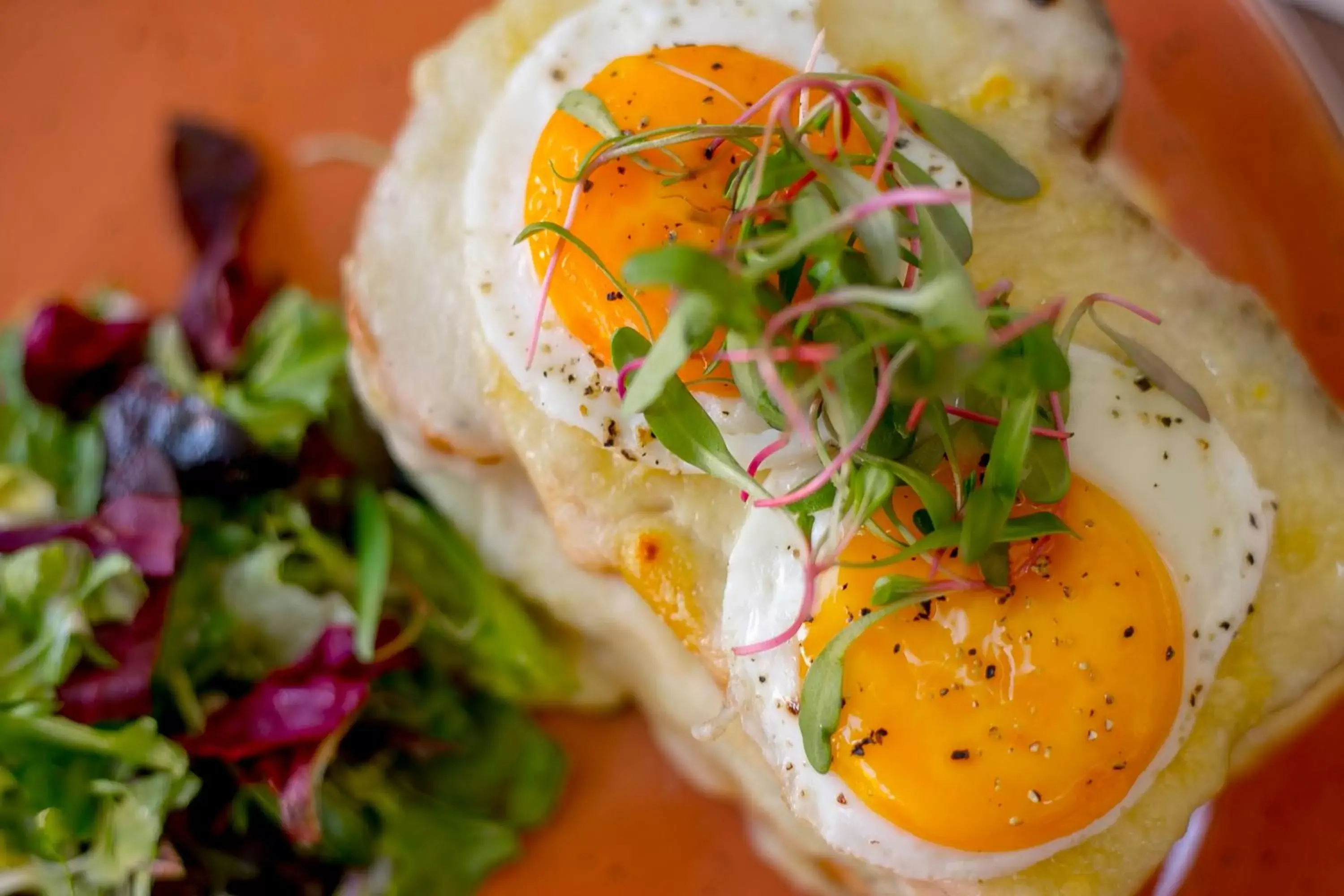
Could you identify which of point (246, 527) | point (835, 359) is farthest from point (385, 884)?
point (835, 359)

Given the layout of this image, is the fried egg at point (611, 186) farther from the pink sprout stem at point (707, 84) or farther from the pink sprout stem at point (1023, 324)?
the pink sprout stem at point (1023, 324)

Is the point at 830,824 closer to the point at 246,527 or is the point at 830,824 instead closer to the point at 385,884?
the point at 385,884

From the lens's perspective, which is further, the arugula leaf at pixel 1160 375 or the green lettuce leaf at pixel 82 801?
the green lettuce leaf at pixel 82 801

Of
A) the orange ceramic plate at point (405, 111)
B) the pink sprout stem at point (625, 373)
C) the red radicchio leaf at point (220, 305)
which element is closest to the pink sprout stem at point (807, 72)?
the pink sprout stem at point (625, 373)

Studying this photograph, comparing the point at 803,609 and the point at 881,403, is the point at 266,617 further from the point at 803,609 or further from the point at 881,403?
the point at 881,403

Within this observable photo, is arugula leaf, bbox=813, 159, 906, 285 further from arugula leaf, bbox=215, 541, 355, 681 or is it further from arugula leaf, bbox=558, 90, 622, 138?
arugula leaf, bbox=215, 541, 355, 681
